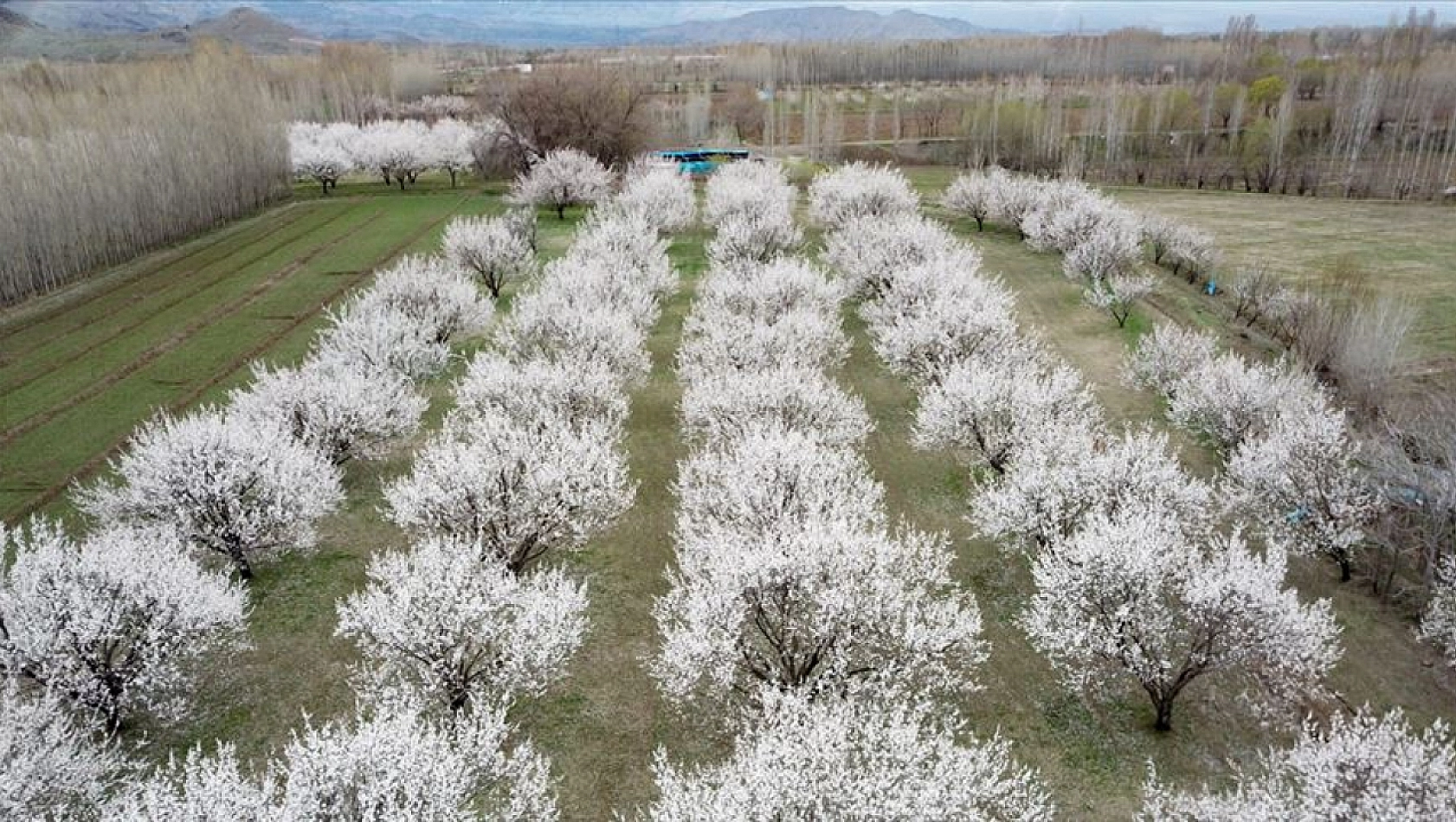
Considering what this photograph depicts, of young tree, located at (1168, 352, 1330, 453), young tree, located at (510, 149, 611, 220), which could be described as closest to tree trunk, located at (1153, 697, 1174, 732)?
young tree, located at (1168, 352, 1330, 453)

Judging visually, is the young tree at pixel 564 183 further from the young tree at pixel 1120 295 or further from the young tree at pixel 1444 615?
the young tree at pixel 1444 615

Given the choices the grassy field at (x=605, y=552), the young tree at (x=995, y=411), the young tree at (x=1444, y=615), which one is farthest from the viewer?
the young tree at (x=995, y=411)

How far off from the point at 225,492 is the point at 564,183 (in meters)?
54.1

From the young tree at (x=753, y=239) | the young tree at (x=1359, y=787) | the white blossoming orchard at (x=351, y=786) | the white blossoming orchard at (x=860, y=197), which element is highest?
the white blossoming orchard at (x=860, y=197)

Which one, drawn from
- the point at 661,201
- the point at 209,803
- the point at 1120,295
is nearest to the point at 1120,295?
the point at 1120,295

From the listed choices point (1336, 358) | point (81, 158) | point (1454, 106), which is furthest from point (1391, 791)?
point (1454, 106)

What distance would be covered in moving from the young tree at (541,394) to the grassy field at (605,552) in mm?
3469

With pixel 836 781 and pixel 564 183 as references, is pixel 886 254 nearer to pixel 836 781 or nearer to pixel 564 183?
pixel 564 183

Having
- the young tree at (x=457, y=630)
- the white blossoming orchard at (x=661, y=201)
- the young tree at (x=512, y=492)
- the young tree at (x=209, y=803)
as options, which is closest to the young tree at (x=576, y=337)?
the young tree at (x=512, y=492)

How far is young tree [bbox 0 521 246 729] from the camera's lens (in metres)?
18.8

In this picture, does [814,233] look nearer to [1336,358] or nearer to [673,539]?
[1336,358]

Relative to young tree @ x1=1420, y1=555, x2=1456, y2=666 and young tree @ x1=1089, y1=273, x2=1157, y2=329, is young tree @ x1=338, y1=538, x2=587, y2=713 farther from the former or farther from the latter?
young tree @ x1=1089, y1=273, x2=1157, y2=329

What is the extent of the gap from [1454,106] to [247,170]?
407ft

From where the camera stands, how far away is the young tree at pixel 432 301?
133 ft
